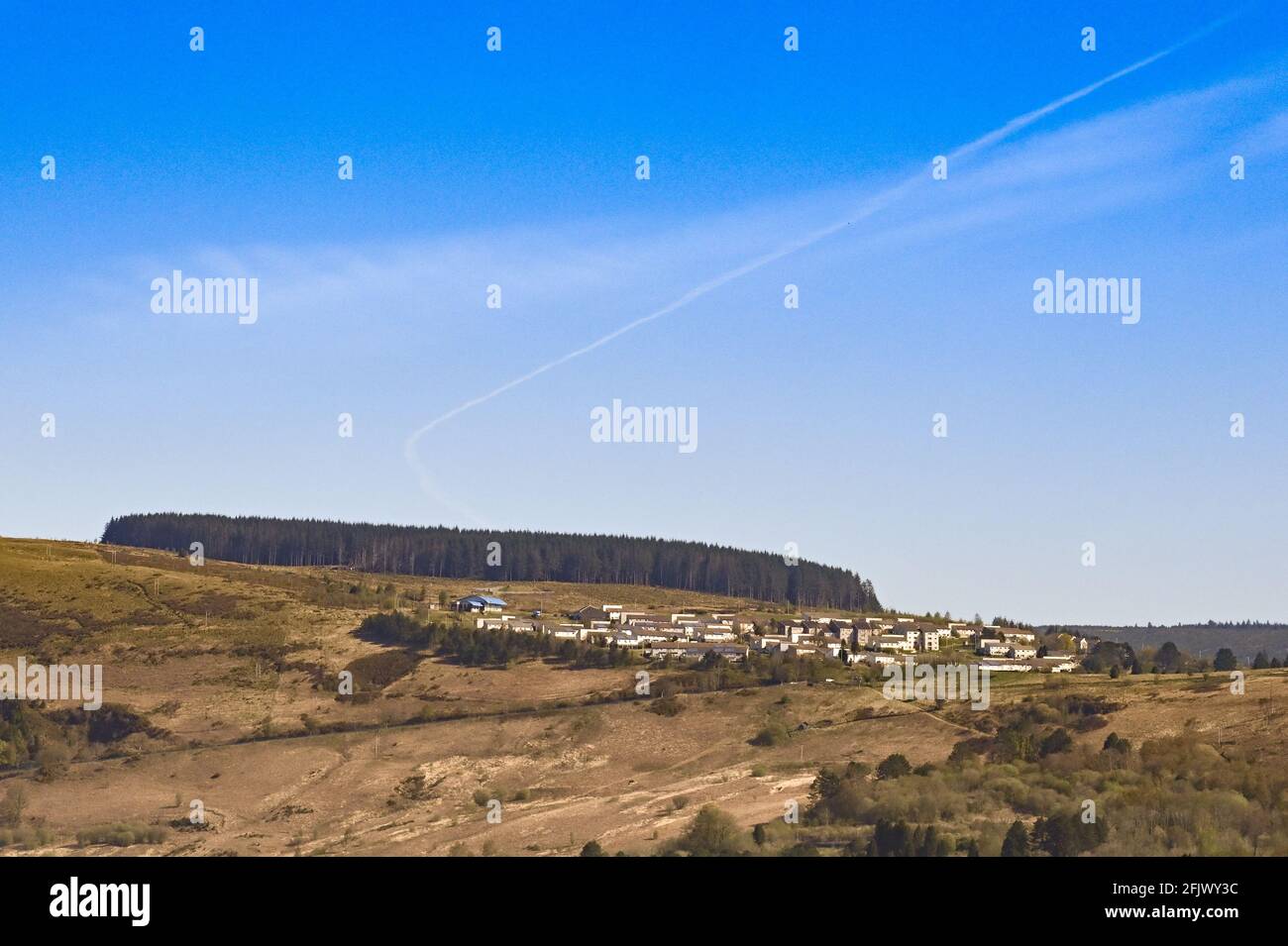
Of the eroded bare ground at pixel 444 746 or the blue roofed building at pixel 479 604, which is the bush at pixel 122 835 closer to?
the eroded bare ground at pixel 444 746

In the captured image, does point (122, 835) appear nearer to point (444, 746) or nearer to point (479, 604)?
point (444, 746)

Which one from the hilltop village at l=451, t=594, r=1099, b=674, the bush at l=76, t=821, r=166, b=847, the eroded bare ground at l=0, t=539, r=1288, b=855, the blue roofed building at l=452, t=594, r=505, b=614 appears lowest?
the bush at l=76, t=821, r=166, b=847

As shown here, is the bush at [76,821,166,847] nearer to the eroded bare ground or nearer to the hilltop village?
the eroded bare ground

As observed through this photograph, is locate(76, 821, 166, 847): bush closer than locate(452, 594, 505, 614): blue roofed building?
Yes

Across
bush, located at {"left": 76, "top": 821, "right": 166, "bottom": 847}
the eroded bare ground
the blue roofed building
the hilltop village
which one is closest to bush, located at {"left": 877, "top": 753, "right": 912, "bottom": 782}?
the eroded bare ground

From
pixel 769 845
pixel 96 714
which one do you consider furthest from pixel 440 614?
pixel 769 845

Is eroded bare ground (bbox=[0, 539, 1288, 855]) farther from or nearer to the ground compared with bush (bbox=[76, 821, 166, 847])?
farther from the ground

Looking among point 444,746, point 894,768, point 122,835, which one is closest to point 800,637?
point 444,746
